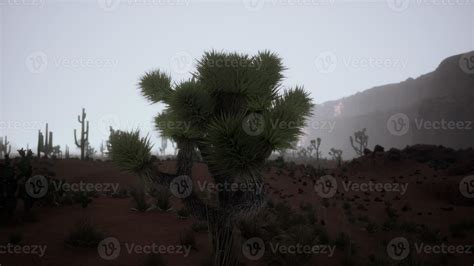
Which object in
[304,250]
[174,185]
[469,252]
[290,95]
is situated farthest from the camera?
[469,252]

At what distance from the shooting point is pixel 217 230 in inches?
209

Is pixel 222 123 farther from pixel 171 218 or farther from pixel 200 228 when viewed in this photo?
pixel 171 218

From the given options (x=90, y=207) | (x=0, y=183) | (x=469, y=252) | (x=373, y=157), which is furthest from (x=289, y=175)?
(x=0, y=183)

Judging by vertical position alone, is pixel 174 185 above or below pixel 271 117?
below

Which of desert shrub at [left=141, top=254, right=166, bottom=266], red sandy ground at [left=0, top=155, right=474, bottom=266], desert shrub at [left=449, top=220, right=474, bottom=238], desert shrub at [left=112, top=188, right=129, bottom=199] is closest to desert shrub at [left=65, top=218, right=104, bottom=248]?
red sandy ground at [left=0, top=155, right=474, bottom=266]

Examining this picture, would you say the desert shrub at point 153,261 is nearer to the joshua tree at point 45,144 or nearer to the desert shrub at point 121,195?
the desert shrub at point 121,195

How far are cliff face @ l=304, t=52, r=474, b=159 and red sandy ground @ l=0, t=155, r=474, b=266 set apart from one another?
441 centimetres

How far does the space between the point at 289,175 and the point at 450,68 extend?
172 feet

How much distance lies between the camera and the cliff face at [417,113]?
1678 inches

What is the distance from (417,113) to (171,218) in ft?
A: 215

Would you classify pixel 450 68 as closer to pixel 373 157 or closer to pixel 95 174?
pixel 373 157

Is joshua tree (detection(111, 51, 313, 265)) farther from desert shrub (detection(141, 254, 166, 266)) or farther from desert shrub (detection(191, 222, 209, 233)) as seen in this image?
desert shrub (detection(191, 222, 209, 233))

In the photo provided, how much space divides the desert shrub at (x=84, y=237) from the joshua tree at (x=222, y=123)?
2523 millimetres

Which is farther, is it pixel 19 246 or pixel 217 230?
pixel 19 246
